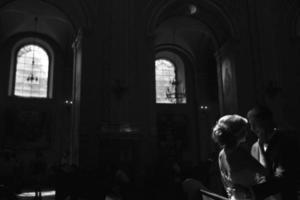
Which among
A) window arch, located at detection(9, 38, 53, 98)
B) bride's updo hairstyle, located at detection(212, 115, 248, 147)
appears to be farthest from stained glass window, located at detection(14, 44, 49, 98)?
bride's updo hairstyle, located at detection(212, 115, 248, 147)

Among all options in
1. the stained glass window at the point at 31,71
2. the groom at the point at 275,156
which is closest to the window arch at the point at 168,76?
the stained glass window at the point at 31,71

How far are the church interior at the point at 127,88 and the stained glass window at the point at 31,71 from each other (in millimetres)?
54

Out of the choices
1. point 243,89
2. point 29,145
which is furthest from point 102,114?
point 29,145

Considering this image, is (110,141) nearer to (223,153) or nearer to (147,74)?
(147,74)

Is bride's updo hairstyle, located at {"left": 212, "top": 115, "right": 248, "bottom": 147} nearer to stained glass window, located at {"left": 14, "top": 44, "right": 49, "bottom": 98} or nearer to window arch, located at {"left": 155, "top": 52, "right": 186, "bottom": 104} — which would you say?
stained glass window, located at {"left": 14, "top": 44, "right": 49, "bottom": 98}

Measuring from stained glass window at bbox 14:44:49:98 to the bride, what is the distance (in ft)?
52.5

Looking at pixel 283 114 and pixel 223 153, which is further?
pixel 283 114

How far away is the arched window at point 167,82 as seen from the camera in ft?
64.0

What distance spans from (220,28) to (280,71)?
291cm

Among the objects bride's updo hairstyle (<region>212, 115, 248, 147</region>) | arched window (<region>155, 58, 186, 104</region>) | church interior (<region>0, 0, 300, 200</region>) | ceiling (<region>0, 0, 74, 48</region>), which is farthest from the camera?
arched window (<region>155, 58, 186, 104</region>)

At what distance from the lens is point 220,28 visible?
1316cm

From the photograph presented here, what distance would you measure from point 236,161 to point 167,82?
58.6 feet

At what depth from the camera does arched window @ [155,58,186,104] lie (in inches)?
768

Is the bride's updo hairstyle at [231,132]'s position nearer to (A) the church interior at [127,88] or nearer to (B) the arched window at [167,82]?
(A) the church interior at [127,88]
